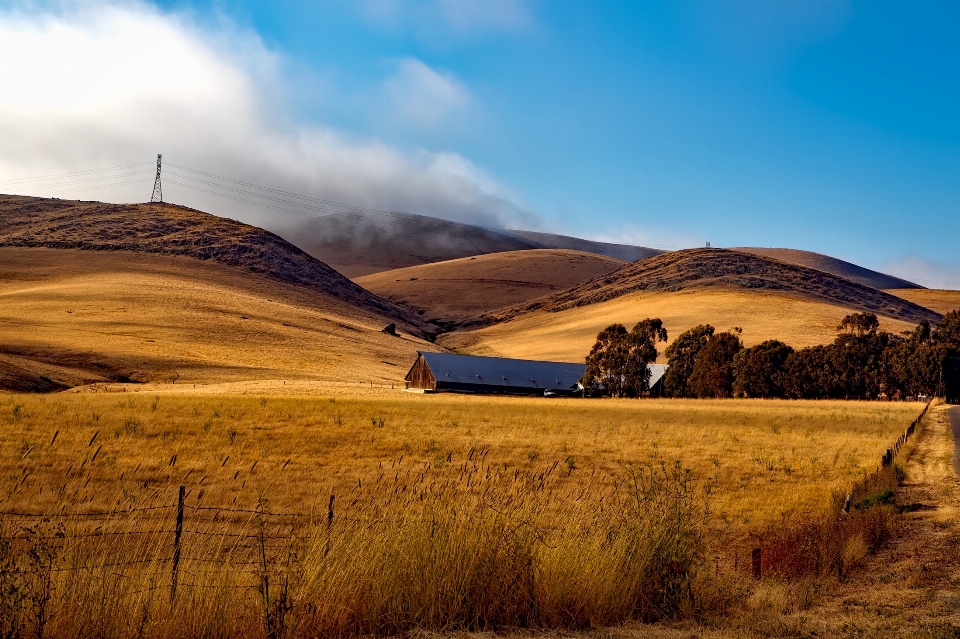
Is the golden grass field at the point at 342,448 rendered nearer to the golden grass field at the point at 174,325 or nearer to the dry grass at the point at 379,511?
the dry grass at the point at 379,511

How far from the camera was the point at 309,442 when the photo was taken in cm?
2939

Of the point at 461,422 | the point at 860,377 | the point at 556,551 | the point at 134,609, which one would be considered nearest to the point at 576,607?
the point at 556,551

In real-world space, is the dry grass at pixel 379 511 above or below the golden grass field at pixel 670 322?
below

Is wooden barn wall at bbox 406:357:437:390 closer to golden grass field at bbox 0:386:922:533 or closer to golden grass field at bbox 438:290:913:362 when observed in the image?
golden grass field at bbox 438:290:913:362

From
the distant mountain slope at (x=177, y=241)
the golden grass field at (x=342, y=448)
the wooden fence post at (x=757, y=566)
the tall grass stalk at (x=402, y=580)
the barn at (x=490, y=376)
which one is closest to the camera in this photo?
the tall grass stalk at (x=402, y=580)

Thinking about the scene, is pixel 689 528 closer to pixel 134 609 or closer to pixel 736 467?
pixel 134 609

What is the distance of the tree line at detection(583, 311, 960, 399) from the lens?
86.9 m

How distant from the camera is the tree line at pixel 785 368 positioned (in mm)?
86875

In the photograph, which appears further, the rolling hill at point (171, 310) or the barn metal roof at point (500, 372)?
the barn metal roof at point (500, 372)

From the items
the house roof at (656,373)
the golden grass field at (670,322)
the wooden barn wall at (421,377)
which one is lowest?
the wooden barn wall at (421,377)

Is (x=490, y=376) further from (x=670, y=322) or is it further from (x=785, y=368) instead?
(x=670, y=322)

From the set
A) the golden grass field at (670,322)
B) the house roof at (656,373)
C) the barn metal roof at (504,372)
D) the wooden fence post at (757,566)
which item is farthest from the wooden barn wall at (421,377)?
the wooden fence post at (757,566)

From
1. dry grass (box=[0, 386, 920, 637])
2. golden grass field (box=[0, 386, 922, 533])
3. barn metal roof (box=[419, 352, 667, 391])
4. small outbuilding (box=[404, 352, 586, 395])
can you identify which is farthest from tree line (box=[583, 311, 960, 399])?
dry grass (box=[0, 386, 920, 637])

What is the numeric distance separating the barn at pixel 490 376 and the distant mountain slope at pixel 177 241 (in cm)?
7392
